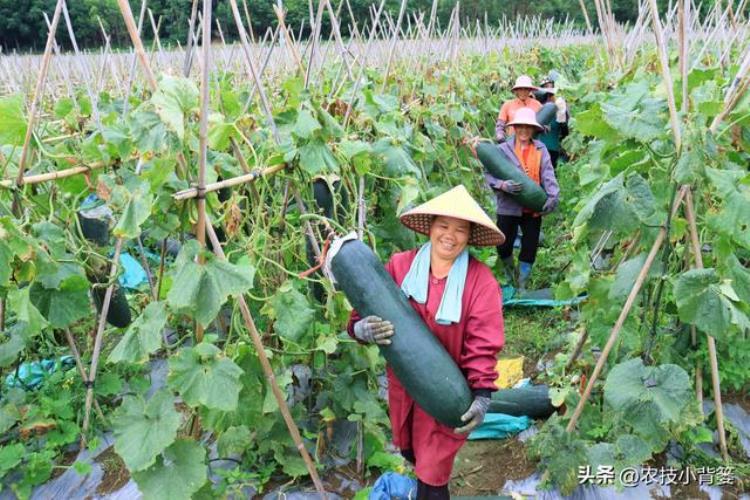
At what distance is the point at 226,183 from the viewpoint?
7.16ft

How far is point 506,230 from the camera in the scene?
215 inches

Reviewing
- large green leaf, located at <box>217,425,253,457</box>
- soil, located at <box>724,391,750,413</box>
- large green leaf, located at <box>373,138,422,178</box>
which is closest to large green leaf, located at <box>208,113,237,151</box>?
large green leaf, located at <box>373,138,422,178</box>

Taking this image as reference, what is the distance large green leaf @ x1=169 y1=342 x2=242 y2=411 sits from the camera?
2.10 m

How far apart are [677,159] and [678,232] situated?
0.42m

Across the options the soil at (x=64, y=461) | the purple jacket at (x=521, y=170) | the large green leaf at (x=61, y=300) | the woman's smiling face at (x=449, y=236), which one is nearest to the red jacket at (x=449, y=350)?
the woman's smiling face at (x=449, y=236)

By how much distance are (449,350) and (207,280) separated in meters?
1.11

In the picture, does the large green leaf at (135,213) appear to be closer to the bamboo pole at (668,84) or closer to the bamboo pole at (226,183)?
the bamboo pole at (226,183)

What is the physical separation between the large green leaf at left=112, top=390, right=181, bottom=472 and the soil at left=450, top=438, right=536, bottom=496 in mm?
1757

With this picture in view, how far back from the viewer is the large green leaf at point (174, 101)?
1.75m

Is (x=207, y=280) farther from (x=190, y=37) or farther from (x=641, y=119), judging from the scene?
(x=641, y=119)

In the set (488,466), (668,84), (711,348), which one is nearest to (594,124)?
(668,84)

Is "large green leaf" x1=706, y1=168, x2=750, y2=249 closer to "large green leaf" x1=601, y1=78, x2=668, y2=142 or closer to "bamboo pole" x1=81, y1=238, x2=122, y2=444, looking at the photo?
"large green leaf" x1=601, y1=78, x2=668, y2=142

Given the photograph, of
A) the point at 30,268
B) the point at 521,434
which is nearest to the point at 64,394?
the point at 30,268

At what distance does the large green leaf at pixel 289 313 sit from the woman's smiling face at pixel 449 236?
0.62 metres
